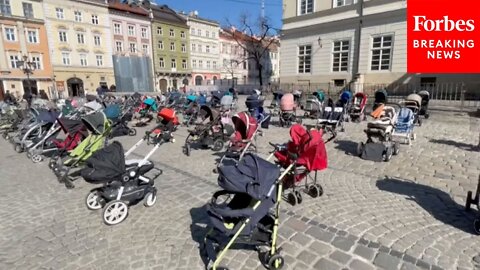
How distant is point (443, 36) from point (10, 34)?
45.6 m

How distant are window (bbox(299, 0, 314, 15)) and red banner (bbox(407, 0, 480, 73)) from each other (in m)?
24.0

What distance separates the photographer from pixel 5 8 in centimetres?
3394

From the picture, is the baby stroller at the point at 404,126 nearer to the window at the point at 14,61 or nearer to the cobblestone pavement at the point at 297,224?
the cobblestone pavement at the point at 297,224

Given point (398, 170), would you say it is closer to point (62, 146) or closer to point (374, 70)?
point (62, 146)

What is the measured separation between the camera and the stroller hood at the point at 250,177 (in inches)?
108

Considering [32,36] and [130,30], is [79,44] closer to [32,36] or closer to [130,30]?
[32,36]

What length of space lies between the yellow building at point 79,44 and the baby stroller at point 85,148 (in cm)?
3912

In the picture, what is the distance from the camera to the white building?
64.7ft

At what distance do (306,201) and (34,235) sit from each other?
3.89 meters

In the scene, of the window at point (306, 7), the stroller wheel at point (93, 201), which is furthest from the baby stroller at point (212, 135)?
the window at point (306, 7)

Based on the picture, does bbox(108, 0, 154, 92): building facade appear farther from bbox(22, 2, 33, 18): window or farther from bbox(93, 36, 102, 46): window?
bbox(22, 2, 33, 18): window

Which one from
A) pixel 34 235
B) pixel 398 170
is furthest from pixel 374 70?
pixel 34 235

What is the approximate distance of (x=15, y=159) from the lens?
25.1 ft

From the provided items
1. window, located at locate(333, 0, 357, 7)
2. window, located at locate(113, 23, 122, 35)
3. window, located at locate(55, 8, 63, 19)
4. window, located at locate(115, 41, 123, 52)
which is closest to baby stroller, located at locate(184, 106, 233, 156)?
window, located at locate(333, 0, 357, 7)
